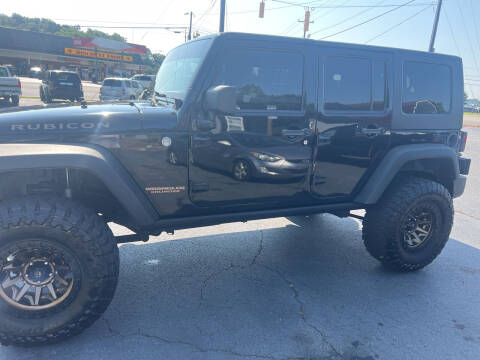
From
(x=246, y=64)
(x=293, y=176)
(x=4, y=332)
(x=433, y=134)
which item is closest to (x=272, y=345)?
(x=293, y=176)

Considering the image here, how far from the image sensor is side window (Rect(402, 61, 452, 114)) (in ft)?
11.2

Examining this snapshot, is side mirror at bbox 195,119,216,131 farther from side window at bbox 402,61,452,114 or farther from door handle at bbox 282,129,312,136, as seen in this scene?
side window at bbox 402,61,452,114

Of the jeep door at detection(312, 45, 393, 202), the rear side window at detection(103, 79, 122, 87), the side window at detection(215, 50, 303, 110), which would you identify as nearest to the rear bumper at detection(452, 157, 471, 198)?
the jeep door at detection(312, 45, 393, 202)

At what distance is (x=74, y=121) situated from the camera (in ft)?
7.93

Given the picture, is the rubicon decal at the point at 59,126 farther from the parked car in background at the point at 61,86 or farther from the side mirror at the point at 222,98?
the parked car in background at the point at 61,86

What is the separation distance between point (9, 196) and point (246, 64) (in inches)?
76.5

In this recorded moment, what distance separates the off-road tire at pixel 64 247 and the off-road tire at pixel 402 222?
2367 mm

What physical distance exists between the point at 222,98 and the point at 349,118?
4.24 feet

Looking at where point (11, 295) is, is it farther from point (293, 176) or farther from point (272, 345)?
point (293, 176)

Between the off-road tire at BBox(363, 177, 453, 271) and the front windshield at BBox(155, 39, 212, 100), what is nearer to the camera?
the front windshield at BBox(155, 39, 212, 100)

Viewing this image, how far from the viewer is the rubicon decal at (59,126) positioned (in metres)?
2.32

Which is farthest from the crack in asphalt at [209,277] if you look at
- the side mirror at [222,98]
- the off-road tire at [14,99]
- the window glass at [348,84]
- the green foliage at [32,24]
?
the green foliage at [32,24]

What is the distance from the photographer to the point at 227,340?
2.49 m

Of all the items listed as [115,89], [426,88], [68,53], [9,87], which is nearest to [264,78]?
[426,88]
